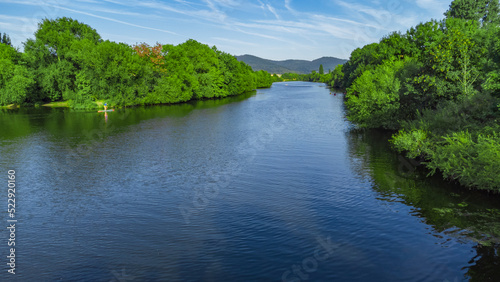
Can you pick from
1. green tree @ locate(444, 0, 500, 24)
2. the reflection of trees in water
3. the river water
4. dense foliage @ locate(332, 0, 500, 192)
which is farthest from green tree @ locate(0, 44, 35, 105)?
green tree @ locate(444, 0, 500, 24)

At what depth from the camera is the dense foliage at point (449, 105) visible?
76.3 feet

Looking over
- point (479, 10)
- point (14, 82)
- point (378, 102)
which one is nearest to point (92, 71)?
point (14, 82)

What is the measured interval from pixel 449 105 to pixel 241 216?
77.2 feet

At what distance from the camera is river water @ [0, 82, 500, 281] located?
15.4 metres

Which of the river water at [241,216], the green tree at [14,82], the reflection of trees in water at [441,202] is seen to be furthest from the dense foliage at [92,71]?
the reflection of trees in water at [441,202]

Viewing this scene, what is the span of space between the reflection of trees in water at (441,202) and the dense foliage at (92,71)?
68885 mm

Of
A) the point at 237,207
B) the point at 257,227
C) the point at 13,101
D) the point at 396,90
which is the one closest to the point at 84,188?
the point at 237,207

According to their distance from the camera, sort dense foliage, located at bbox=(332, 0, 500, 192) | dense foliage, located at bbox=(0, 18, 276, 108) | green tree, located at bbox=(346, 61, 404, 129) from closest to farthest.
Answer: dense foliage, located at bbox=(332, 0, 500, 192) → green tree, located at bbox=(346, 61, 404, 129) → dense foliage, located at bbox=(0, 18, 276, 108)

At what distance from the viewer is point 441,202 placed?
22688 mm

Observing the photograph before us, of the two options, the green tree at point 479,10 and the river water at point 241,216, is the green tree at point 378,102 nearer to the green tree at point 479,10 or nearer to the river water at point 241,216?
the river water at point 241,216

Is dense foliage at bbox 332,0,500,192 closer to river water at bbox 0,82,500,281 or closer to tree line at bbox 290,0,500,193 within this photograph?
tree line at bbox 290,0,500,193

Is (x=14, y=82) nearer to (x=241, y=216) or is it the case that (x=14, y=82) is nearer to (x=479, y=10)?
→ (x=241, y=216)

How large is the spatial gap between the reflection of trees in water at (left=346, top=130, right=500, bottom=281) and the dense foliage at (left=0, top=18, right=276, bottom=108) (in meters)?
68.9

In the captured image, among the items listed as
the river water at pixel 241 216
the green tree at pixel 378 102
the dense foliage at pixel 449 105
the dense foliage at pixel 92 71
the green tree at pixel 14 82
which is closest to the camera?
the river water at pixel 241 216
